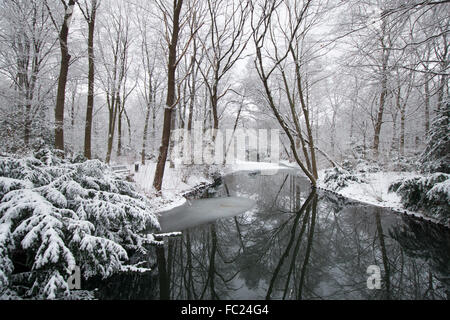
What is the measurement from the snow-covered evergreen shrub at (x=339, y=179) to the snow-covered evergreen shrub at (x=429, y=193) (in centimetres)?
378

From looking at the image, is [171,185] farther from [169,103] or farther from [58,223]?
[58,223]

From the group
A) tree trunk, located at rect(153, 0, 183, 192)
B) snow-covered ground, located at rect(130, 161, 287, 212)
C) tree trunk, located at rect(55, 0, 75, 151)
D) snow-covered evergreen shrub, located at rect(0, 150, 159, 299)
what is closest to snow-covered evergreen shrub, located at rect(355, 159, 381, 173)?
snow-covered ground, located at rect(130, 161, 287, 212)

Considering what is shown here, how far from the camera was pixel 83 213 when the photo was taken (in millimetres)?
3125

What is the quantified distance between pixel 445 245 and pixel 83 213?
6.85 metres

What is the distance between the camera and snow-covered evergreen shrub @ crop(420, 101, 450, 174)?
20.6ft

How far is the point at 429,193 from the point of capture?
5.00 metres

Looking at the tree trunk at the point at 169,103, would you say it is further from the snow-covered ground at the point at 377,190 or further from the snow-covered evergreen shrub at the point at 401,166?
the snow-covered evergreen shrub at the point at 401,166

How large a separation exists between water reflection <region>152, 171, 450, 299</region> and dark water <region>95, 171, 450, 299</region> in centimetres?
1

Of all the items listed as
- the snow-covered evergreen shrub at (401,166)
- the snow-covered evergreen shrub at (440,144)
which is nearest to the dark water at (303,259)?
the snow-covered evergreen shrub at (440,144)

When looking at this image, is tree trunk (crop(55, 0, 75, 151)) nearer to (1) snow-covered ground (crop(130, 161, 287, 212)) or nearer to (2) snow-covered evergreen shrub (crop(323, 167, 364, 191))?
(1) snow-covered ground (crop(130, 161, 287, 212))

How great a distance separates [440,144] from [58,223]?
9.51 metres

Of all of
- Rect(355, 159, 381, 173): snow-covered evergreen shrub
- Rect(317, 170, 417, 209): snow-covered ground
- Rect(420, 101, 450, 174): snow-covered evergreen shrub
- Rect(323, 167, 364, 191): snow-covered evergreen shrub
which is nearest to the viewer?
Rect(420, 101, 450, 174): snow-covered evergreen shrub
